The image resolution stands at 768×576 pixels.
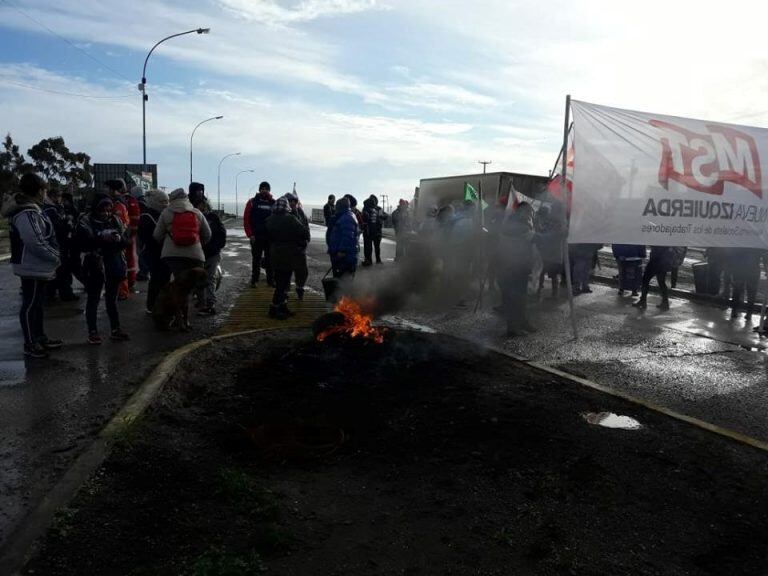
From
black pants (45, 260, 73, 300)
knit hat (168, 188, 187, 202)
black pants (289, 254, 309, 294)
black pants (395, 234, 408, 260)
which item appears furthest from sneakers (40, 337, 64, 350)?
black pants (395, 234, 408, 260)

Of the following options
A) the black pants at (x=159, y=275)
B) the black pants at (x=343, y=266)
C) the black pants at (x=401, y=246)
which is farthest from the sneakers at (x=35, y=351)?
the black pants at (x=401, y=246)

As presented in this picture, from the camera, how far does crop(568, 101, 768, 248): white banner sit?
25.1 ft

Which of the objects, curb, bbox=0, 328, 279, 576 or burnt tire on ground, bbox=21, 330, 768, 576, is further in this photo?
burnt tire on ground, bbox=21, 330, 768, 576

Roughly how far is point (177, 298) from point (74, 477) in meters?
4.34

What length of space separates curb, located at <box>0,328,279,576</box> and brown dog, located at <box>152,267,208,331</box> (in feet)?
6.50

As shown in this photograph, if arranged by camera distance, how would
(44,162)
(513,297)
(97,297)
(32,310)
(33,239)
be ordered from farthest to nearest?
(44,162), (513,297), (97,297), (32,310), (33,239)

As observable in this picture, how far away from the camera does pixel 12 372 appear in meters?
5.80

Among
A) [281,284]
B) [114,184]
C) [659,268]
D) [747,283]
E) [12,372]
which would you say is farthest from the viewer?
[659,268]

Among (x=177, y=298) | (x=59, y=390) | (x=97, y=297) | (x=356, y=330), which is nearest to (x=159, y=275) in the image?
(x=177, y=298)

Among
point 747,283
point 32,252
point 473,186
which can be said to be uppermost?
point 473,186

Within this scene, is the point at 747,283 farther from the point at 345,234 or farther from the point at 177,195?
the point at 177,195

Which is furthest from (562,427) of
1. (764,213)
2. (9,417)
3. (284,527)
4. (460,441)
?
(764,213)

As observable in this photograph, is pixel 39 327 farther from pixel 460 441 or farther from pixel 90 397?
pixel 460 441

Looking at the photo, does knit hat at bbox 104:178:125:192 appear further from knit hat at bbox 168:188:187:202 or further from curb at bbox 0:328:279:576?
curb at bbox 0:328:279:576
